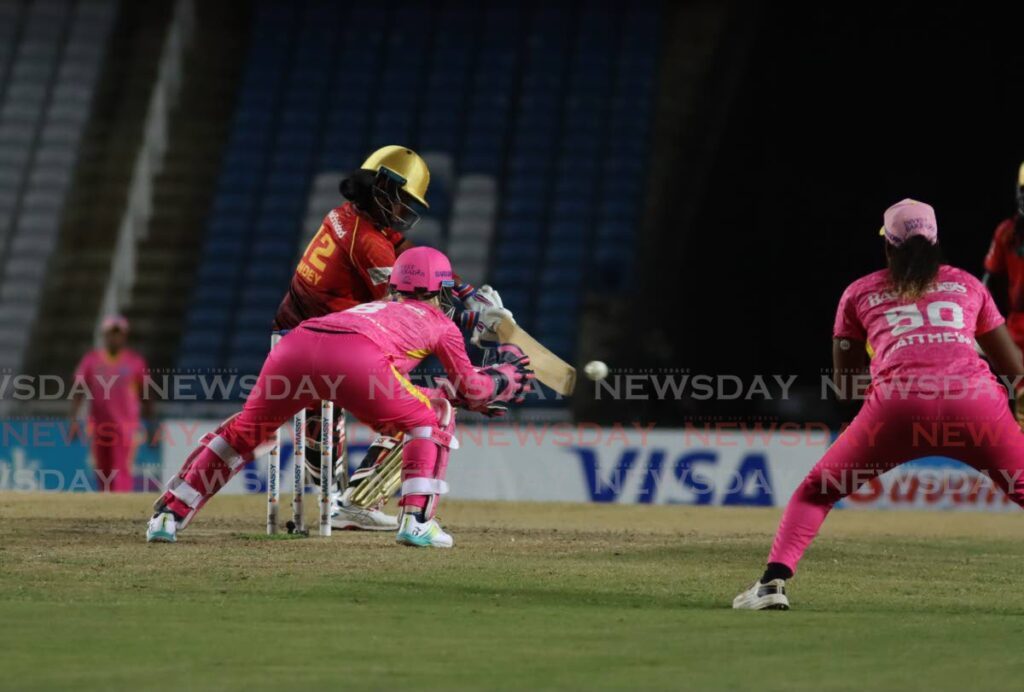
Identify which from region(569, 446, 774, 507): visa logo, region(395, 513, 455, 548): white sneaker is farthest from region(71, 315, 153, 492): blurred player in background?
region(395, 513, 455, 548): white sneaker

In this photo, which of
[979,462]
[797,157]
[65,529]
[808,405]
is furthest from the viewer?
[797,157]

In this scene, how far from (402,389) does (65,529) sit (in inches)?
123

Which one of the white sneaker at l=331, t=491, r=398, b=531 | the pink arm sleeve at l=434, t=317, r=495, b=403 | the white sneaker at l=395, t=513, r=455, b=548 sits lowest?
the white sneaker at l=395, t=513, r=455, b=548

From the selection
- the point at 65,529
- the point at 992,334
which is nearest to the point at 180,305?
the point at 65,529

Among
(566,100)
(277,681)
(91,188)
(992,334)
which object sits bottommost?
(277,681)

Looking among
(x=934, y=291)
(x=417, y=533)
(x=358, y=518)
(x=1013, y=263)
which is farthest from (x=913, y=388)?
(x=1013, y=263)

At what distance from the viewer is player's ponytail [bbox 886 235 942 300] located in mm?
7953

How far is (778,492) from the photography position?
17844 mm

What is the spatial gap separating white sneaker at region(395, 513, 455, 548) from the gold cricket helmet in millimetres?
2218

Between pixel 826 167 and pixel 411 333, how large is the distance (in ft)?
50.3

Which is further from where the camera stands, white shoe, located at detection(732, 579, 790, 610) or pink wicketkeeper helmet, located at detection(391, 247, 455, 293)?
pink wicketkeeper helmet, located at detection(391, 247, 455, 293)

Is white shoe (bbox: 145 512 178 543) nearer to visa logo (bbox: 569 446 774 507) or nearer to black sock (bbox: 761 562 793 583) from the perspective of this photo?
black sock (bbox: 761 562 793 583)

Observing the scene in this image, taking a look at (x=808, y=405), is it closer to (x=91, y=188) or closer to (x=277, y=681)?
(x=91, y=188)

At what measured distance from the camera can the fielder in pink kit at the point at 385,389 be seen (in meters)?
9.86
